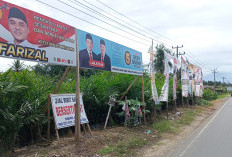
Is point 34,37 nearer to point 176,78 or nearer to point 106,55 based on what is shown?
point 106,55

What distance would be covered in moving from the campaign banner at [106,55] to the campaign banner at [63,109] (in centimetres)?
112

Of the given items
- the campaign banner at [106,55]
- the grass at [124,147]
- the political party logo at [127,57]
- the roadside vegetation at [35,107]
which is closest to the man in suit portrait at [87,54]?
the campaign banner at [106,55]

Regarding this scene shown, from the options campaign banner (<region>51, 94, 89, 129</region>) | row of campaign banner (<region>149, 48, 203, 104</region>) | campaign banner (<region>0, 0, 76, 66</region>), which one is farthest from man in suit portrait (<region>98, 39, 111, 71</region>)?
row of campaign banner (<region>149, 48, 203, 104</region>)

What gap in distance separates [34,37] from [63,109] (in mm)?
2201

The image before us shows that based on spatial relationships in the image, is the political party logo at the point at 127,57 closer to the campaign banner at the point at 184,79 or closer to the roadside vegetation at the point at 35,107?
the roadside vegetation at the point at 35,107

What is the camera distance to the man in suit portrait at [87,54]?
6682mm

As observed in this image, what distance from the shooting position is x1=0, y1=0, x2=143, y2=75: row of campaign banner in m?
4.73

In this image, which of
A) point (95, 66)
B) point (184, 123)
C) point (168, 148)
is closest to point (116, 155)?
point (168, 148)

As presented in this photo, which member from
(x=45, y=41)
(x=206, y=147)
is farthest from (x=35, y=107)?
(x=206, y=147)

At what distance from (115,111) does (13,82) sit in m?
5.10

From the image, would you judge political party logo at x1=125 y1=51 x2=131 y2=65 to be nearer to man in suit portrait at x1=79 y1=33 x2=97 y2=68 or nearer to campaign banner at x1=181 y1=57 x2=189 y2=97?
man in suit portrait at x1=79 y1=33 x2=97 y2=68

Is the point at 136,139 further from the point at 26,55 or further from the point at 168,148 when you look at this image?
the point at 26,55

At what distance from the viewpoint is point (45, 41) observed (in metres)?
5.52

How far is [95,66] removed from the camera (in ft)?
23.9
